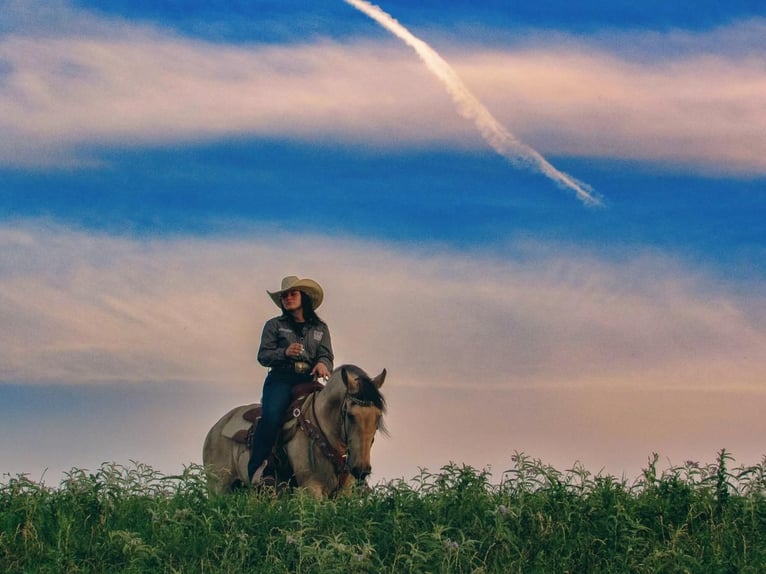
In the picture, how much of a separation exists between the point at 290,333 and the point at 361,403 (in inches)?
73.7

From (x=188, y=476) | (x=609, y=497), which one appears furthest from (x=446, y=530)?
(x=188, y=476)

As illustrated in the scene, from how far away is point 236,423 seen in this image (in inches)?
711

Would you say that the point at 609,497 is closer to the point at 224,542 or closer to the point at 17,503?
the point at 224,542

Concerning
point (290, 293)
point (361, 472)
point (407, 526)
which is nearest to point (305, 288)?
point (290, 293)

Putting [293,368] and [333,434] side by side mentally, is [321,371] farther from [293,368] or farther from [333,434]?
[333,434]

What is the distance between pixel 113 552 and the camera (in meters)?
12.3

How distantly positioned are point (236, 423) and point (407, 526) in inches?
242

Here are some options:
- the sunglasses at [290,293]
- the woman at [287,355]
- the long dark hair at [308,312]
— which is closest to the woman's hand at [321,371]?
the woman at [287,355]

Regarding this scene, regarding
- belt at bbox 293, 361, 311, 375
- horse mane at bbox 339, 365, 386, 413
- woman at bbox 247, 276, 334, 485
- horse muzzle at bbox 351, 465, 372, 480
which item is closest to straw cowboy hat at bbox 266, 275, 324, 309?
woman at bbox 247, 276, 334, 485

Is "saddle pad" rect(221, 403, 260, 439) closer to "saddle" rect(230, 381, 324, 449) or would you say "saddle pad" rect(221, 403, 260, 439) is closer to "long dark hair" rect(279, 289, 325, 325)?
"saddle" rect(230, 381, 324, 449)

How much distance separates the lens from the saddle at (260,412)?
16578mm

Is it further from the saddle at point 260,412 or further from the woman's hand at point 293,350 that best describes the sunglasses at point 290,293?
the saddle at point 260,412

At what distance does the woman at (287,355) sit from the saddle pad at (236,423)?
106 cm

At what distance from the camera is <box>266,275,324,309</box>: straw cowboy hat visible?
16984 millimetres
